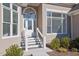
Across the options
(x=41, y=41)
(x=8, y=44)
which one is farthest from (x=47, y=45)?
(x=8, y=44)

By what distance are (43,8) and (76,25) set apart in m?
2.94

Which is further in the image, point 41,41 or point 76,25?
point 76,25

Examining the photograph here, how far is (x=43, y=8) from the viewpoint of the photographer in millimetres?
16672

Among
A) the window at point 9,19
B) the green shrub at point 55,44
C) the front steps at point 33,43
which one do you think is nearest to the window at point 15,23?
the window at point 9,19

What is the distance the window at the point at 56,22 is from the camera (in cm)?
1725

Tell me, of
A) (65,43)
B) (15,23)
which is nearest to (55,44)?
(65,43)

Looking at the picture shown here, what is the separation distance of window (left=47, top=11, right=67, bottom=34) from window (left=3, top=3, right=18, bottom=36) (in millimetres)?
3715

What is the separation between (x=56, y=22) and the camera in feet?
57.9

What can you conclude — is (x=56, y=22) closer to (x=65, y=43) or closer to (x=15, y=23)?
(x=65, y=43)

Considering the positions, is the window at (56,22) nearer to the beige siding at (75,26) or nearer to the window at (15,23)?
the beige siding at (75,26)

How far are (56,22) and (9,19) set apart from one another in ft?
19.9

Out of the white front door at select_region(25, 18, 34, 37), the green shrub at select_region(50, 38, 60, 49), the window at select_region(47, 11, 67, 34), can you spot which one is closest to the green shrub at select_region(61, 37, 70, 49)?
the green shrub at select_region(50, 38, 60, 49)

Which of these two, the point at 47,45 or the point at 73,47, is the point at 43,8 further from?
the point at 73,47

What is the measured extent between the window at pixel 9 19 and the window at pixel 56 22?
372 cm
